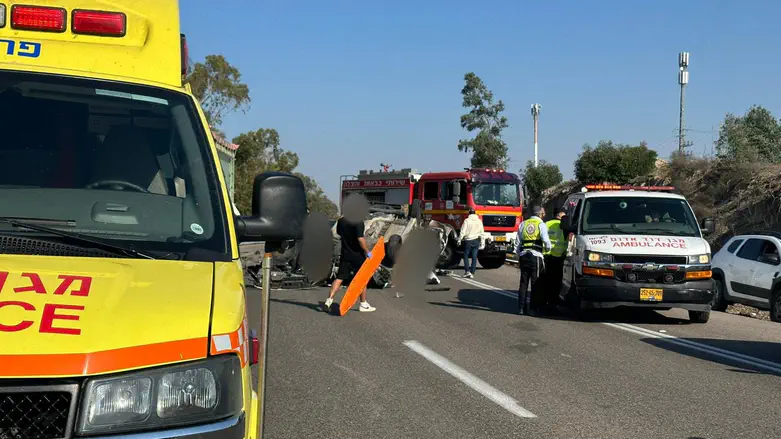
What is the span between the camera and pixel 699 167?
29.9 metres

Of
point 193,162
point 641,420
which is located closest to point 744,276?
point 641,420

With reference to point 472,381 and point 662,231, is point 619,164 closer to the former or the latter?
point 662,231

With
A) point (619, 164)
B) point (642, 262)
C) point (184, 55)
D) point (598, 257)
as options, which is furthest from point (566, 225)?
point (619, 164)

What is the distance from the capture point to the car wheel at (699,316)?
12.1 meters

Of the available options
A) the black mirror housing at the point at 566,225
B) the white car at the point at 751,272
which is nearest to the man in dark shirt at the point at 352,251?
the black mirror housing at the point at 566,225

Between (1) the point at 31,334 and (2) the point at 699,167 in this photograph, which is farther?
(2) the point at 699,167

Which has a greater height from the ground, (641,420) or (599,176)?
(599,176)

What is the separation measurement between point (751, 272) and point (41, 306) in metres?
14.5

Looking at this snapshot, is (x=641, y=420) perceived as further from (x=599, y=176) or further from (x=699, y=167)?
(x=599, y=176)

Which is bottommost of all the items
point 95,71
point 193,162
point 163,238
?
point 163,238

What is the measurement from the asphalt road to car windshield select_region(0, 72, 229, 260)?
97.7 inches

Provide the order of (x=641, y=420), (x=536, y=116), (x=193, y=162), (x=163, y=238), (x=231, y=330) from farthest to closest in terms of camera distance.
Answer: (x=536, y=116) → (x=641, y=420) → (x=193, y=162) → (x=163, y=238) → (x=231, y=330)

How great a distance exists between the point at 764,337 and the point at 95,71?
994 centimetres

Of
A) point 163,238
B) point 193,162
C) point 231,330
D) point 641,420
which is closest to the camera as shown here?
point 231,330
